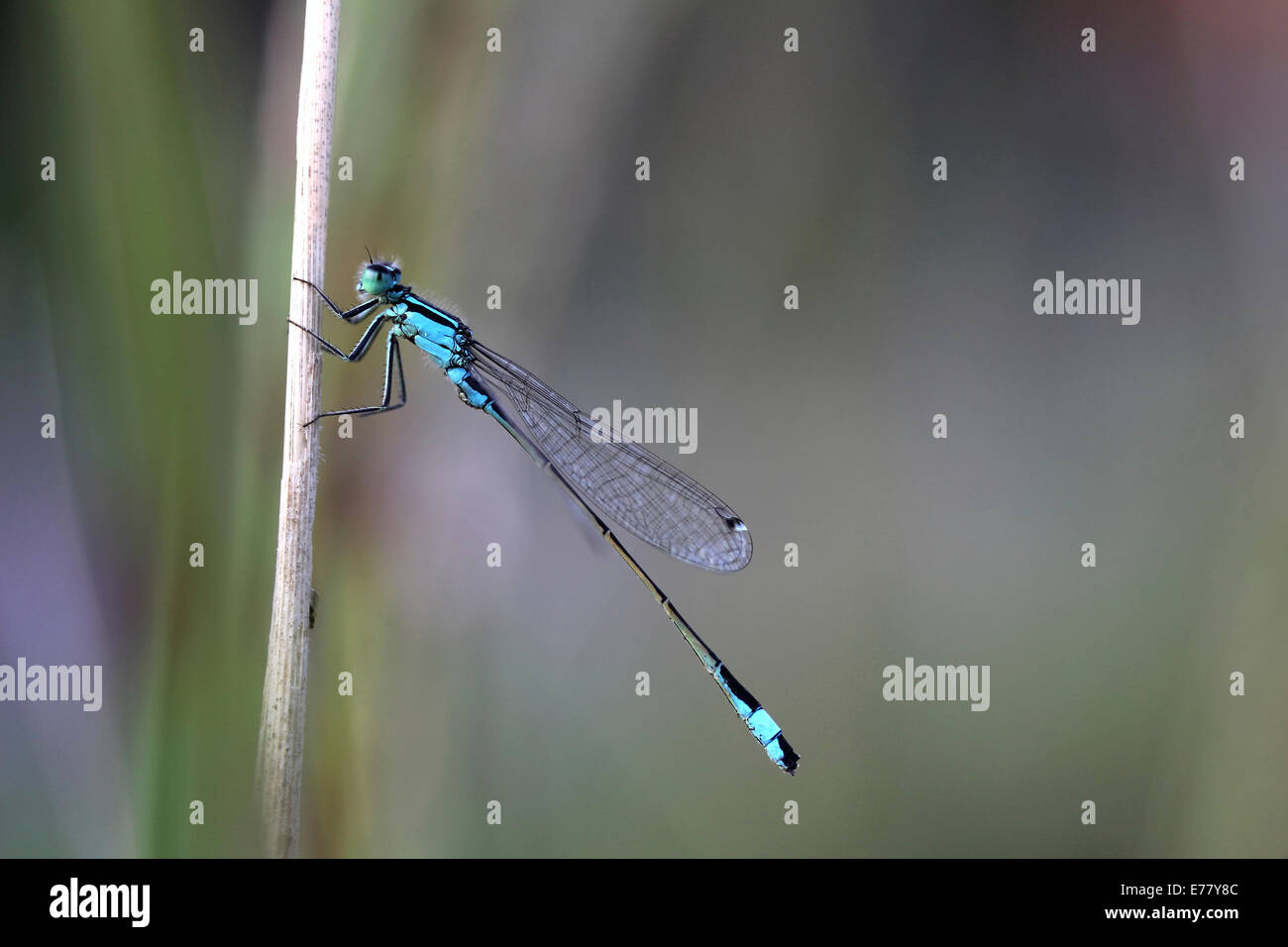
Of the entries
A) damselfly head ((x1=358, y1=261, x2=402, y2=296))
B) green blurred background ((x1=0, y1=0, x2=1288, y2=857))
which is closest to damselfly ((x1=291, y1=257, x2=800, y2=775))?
damselfly head ((x1=358, y1=261, x2=402, y2=296))

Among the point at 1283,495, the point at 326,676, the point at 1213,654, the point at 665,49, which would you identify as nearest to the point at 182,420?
the point at 326,676

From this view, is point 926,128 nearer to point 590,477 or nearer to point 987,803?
point 590,477

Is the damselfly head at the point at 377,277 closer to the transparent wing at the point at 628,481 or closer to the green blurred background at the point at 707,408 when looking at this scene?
the green blurred background at the point at 707,408

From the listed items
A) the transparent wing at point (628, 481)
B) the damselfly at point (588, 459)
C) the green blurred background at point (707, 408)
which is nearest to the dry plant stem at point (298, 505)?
the green blurred background at point (707, 408)

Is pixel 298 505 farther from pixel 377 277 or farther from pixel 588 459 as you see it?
pixel 588 459

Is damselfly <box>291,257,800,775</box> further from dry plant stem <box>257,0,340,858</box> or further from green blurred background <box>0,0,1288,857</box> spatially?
dry plant stem <box>257,0,340,858</box>
